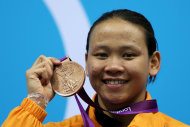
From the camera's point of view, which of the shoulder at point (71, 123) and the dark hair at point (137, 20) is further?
the shoulder at point (71, 123)

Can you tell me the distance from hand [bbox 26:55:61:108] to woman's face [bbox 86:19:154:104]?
0.52 ft

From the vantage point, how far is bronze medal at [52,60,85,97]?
3.17 ft

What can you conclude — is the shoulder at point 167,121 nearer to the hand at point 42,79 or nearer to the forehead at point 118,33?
the forehead at point 118,33

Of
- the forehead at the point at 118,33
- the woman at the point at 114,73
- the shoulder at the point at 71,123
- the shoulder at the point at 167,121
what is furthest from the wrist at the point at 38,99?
the shoulder at the point at 167,121

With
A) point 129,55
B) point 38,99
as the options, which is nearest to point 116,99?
point 129,55

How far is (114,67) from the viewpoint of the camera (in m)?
0.90

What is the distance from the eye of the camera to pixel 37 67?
39.5 inches

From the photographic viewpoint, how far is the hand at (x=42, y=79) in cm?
97

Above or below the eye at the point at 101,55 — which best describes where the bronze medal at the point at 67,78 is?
below

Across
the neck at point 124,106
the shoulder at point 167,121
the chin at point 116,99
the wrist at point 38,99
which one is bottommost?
the shoulder at point 167,121

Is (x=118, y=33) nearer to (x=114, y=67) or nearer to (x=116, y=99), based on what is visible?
(x=114, y=67)

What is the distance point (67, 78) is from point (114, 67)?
20cm

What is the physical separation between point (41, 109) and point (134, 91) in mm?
343

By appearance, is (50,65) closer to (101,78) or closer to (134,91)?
(101,78)
